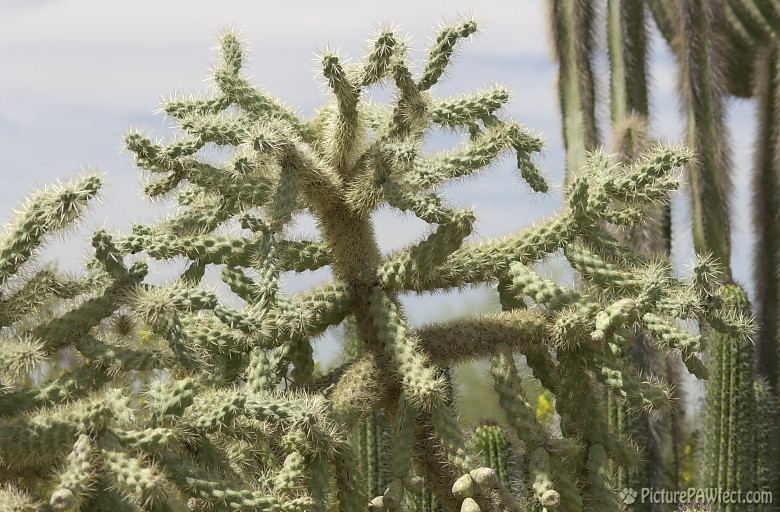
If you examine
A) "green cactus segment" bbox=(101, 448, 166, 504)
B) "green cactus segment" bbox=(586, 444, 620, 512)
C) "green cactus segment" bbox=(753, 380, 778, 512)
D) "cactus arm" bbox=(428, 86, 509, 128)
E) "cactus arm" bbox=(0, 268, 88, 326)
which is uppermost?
"cactus arm" bbox=(428, 86, 509, 128)

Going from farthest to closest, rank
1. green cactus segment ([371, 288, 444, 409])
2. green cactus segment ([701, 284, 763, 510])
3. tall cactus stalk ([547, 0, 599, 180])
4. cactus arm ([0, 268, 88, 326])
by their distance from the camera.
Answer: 1. tall cactus stalk ([547, 0, 599, 180])
2. green cactus segment ([701, 284, 763, 510])
3. green cactus segment ([371, 288, 444, 409])
4. cactus arm ([0, 268, 88, 326])

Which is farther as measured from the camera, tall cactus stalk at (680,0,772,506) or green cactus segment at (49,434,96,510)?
tall cactus stalk at (680,0,772,506)

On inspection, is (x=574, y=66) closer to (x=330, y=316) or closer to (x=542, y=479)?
(x=330, y=316)

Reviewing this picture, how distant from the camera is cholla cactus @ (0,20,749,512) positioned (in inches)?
91.5

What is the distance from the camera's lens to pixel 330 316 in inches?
116

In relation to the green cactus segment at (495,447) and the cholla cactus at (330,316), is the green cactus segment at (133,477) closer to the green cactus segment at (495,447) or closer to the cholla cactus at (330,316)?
the cholla cactus at (330,316)

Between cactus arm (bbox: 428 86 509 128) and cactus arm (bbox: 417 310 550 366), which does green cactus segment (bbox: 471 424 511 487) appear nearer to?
cactus arm (bbox: 417 310 550 366)

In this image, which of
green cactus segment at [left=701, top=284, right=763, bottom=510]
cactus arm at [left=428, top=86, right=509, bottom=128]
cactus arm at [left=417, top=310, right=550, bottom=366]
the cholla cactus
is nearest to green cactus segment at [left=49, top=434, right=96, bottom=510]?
the cholla cactus

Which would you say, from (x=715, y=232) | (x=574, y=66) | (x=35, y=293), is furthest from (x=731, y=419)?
(x=35, y=293)

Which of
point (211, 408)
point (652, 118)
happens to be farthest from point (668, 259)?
point (652, 118)

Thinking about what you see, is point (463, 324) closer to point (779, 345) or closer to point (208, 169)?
point (208, 169)

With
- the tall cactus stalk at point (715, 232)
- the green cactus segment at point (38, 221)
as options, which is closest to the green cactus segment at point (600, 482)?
the green cactus segment at point (38, 221)

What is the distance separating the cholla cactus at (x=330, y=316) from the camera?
7.63 feet

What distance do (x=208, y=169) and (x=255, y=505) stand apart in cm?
99
